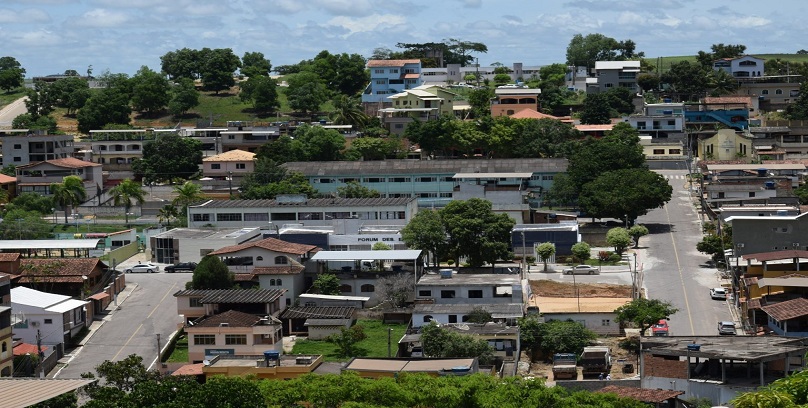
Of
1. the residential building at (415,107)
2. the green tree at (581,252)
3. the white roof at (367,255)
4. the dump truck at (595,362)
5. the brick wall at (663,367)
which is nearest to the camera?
the brick wall at (663,367)

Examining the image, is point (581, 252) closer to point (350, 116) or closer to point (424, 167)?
point (424, 167)

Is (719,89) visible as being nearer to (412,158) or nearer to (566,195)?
(412,158)

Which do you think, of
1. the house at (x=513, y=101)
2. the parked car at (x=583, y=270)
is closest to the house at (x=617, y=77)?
the house at (x=513, y=101)

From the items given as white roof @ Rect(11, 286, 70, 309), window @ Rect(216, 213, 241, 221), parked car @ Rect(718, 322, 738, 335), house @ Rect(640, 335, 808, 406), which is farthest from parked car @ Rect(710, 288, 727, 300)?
white roof @ Rect(11, 286, 70, 309)

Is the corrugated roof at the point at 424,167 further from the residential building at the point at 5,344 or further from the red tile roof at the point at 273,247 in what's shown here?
the residential building at the point at 5,344

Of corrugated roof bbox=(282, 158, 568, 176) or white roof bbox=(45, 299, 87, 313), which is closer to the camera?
white roof bbox=(45, 299, 87, 313)

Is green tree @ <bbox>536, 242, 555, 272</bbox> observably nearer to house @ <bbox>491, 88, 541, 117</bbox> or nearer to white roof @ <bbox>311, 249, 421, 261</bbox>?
white roof @ <bbox>311, 249, 421, 261</bbox>

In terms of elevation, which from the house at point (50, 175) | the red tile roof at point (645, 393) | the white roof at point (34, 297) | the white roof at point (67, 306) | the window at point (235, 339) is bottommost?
the red tile roof at point (645, 393)
